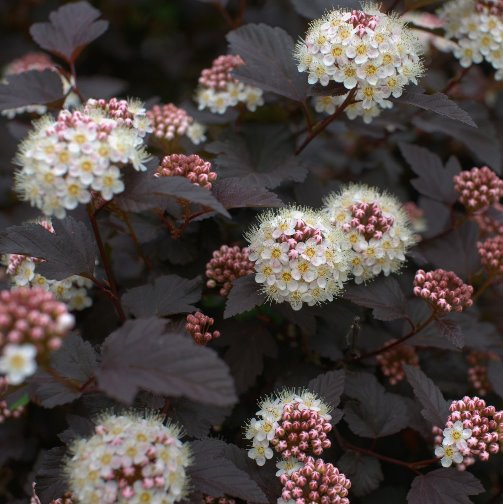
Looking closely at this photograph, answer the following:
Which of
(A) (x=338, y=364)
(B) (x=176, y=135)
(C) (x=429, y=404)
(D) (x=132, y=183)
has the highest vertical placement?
(D) (x=132, y=183)

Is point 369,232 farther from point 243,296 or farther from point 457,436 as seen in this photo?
point 457,436

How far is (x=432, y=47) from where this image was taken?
3.73m

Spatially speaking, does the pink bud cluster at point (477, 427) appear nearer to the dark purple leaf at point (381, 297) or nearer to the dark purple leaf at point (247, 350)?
the dark purple leaf at point (381, 297)

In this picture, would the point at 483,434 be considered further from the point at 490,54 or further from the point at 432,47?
the point at 432,47

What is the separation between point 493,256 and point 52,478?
1.76m

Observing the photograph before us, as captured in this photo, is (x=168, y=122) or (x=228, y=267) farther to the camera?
(x=168, y=122)

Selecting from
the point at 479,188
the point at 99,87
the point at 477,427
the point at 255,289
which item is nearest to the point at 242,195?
the point at 255,289

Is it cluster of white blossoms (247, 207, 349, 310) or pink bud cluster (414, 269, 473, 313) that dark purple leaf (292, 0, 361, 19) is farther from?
pink bud cluster (414, 269, 473, 313)

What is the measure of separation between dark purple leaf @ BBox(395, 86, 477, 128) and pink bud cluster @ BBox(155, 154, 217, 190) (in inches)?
28.9

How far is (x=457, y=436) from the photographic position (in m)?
2.03

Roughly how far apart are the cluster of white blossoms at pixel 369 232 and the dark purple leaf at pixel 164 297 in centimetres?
54

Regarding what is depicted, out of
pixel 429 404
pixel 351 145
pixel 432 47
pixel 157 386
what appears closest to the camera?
pixel 157 386

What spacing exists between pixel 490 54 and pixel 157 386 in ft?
6.87

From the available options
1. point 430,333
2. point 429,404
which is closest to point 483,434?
point 429,404
